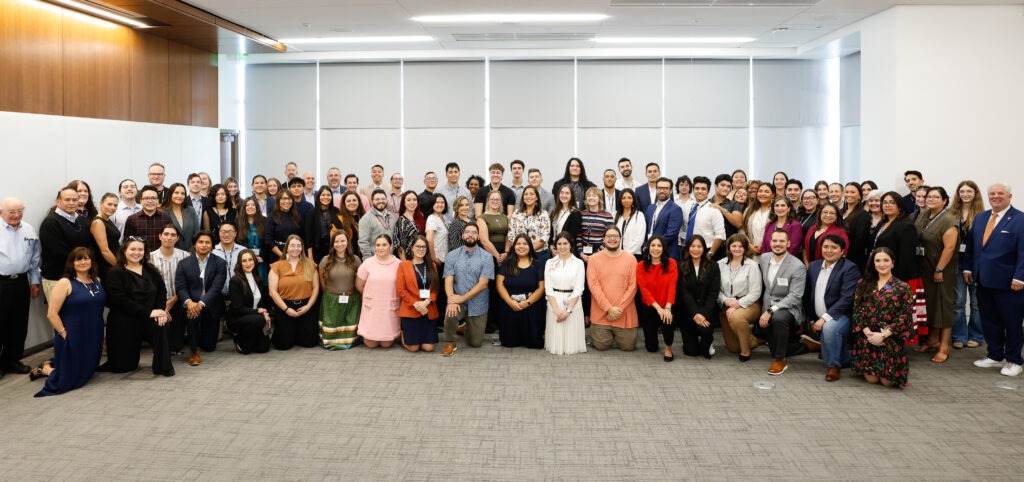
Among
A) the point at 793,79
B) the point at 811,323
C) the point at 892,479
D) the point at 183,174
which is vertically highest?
the point at 793,79

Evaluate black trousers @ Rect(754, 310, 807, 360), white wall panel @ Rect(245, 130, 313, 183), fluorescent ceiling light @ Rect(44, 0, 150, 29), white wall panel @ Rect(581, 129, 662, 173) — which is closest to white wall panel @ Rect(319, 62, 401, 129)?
white wall panel @ Rect(245, 130, 313, 183)

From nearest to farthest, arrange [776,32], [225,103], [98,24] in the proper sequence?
[98,24] → [776,32] → [225,103]

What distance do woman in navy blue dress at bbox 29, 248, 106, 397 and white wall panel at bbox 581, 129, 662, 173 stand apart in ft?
24.1

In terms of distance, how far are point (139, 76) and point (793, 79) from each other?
354 inches

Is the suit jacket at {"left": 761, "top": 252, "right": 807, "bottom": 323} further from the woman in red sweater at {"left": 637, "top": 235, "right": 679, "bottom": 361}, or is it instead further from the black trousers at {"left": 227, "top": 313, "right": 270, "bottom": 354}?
the black trousers at {"left": 227, "top": 313, "right": 270, "bottom": 354}

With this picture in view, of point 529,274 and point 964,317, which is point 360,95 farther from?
point 964,317

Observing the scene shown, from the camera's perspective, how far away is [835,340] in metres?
5.25

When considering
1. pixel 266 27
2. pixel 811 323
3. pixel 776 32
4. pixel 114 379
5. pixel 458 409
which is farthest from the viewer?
pixel 776 32

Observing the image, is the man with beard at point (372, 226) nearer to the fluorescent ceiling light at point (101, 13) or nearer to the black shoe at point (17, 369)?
the black shoe at point (17, 369)

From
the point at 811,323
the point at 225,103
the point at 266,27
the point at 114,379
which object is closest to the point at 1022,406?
the point at 811,323

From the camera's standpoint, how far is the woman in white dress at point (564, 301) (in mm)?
6086

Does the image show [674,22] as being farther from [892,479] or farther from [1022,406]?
[892,479]

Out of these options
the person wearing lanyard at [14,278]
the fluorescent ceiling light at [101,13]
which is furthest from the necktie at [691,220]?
the fluorescent ceiling light at [101,13]

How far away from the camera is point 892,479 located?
3510 mm
